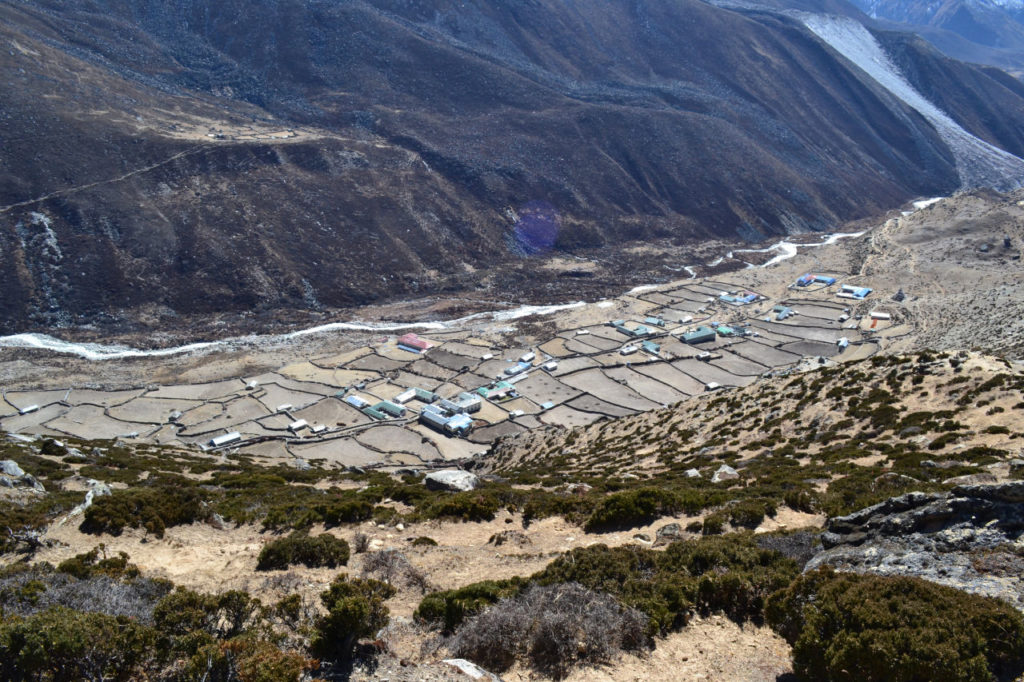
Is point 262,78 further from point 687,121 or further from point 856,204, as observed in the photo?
point 856,204

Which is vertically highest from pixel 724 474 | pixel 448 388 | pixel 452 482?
pixel 724 474

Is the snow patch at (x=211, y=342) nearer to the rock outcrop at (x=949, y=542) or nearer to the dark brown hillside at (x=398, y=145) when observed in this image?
the dark brown hillside at (x=398, y=145)

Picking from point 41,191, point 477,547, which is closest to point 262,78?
point 41,191

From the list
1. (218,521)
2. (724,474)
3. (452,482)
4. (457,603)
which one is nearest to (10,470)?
(218,521)

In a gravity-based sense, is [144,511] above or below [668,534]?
below

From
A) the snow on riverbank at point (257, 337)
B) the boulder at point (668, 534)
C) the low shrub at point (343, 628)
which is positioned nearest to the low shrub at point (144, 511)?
the low shrub at point (343, 628)

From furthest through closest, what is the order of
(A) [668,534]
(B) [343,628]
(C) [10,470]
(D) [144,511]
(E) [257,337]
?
1. (E) [257,337]
2. (C) [10,470]
3. (D) [144,511]
4. (A) [668,534]
5. (B) [343,628]

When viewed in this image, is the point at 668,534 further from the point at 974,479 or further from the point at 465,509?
the point at 974,479
